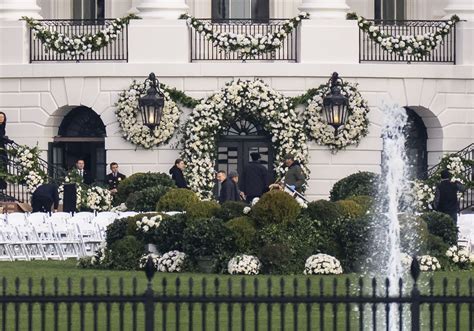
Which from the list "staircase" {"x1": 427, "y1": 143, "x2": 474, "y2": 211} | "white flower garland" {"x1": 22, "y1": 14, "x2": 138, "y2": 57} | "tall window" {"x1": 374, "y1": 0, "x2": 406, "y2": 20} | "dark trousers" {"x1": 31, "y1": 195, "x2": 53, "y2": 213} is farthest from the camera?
"tall window" {"x1": 374, "y1": 0, "x2": 406, "y2": 20}

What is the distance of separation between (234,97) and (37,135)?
4.27 m

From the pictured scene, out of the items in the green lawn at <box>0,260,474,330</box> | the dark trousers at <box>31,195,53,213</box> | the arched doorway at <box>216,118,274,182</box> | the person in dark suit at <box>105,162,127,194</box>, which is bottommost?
the green lawn at <box>0,260,474,330</box>

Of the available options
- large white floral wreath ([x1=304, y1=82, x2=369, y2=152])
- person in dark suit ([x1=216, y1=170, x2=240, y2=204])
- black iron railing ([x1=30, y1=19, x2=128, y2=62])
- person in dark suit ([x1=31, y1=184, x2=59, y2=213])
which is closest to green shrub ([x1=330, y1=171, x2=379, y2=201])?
person in dark suit ([x1=216, y1=170, x2=240, y2=204])

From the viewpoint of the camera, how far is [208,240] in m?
35.4

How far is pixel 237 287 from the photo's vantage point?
31203 millimetres

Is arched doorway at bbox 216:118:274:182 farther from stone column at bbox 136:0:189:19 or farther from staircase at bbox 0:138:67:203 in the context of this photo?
staircase at bbox 0:138:67:203

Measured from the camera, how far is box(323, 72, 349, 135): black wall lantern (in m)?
49.9

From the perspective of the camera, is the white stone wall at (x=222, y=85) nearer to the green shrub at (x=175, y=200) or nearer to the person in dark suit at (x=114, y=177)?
the person in dark suit at (x=114, y=177)

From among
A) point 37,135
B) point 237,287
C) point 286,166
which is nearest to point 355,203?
point 237,287

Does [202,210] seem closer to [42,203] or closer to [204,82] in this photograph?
[42,203]

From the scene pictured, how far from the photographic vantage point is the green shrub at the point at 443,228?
122 ft

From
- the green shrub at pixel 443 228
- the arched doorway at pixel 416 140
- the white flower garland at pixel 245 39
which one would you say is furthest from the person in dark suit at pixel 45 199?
the arched doorway at pixel 416 140

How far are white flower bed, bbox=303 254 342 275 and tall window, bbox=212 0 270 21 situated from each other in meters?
18.6

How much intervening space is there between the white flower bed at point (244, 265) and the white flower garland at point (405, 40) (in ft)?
55.1
